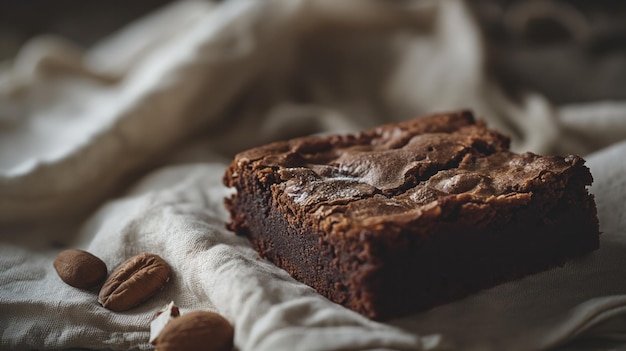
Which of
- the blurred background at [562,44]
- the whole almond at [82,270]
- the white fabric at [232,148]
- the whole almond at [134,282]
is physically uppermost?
the blurred background at [562,44]

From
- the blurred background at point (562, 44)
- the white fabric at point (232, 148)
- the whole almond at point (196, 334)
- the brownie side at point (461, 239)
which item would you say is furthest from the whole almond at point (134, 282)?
the blurred background at point (562, 44)

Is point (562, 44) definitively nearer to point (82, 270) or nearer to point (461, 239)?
point (461, 239)

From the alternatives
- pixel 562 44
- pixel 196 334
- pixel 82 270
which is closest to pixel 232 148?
pixel 82 270

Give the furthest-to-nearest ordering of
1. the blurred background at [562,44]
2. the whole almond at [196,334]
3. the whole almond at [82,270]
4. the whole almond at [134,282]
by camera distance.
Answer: the blurred background at [562,44] < the whole almond at [82,270] < the whole almond at [134,282] < the whole almond at [196,334]

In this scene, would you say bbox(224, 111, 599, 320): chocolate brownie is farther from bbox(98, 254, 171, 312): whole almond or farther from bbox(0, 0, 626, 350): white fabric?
bbox(98, 254, 171, 312): whole almond

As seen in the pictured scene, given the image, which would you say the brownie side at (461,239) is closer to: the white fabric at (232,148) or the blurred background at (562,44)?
the white fabric at (232,148)

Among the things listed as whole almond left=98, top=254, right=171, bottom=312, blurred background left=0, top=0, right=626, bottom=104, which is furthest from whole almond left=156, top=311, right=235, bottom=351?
blurred background left=0, top=0, right=626, bottom=104
